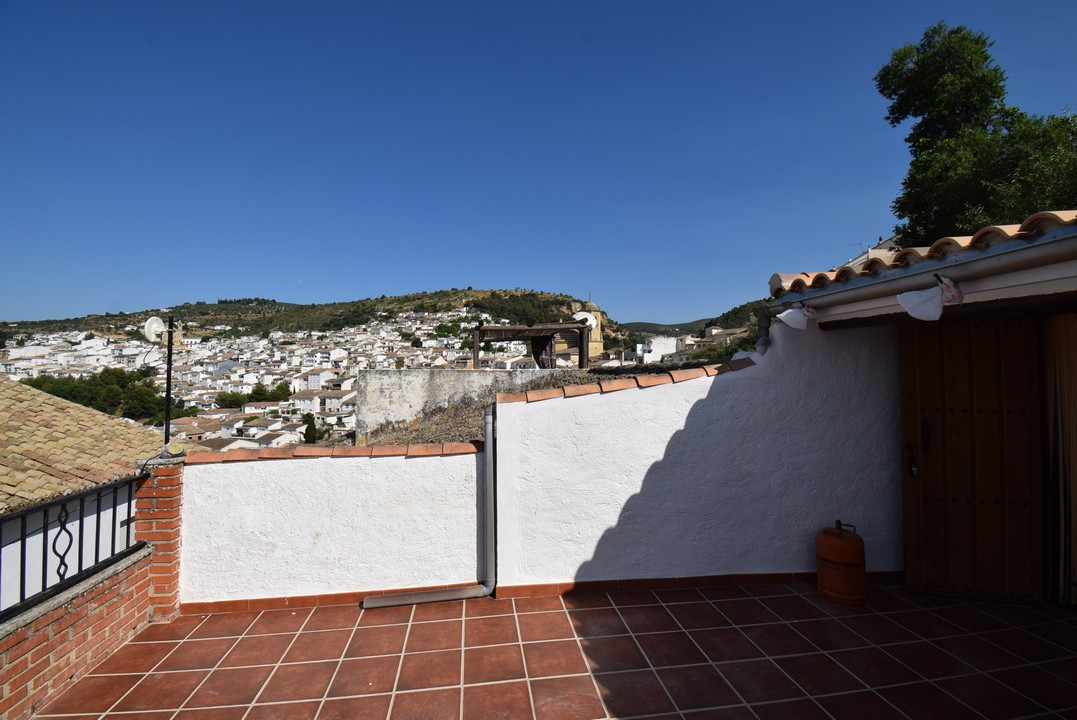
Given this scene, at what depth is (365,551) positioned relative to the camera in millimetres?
3662

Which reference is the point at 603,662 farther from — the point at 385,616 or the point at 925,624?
the point at 925,624

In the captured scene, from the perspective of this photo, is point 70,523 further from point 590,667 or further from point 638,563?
point 638,563

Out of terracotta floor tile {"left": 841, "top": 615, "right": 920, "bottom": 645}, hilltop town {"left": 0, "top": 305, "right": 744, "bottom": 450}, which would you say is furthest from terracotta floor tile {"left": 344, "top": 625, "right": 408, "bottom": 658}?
hilltop town {"left": 0, "top": 305, "right": 744, "bottom": 450}

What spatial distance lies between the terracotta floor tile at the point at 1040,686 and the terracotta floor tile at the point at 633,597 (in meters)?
1.93

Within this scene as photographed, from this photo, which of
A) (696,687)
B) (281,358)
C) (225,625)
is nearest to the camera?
(696,687)

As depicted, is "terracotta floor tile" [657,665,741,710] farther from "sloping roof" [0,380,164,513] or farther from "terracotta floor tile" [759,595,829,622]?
"sloping roof" [0,380,164,513]

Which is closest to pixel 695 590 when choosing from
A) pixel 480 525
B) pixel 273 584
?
pixel 480 525

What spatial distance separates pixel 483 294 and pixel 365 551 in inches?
3389

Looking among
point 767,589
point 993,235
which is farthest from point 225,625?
point 993,235

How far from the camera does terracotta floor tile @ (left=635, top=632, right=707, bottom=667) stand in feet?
9.55

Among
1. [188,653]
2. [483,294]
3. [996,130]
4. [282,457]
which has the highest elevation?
[483,294]

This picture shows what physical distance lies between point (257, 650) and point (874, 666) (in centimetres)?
366

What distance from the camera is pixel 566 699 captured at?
2.58 metres

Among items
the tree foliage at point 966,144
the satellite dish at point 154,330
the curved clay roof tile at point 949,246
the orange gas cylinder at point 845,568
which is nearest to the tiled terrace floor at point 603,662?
the orange gas cylinder at point 845,568
